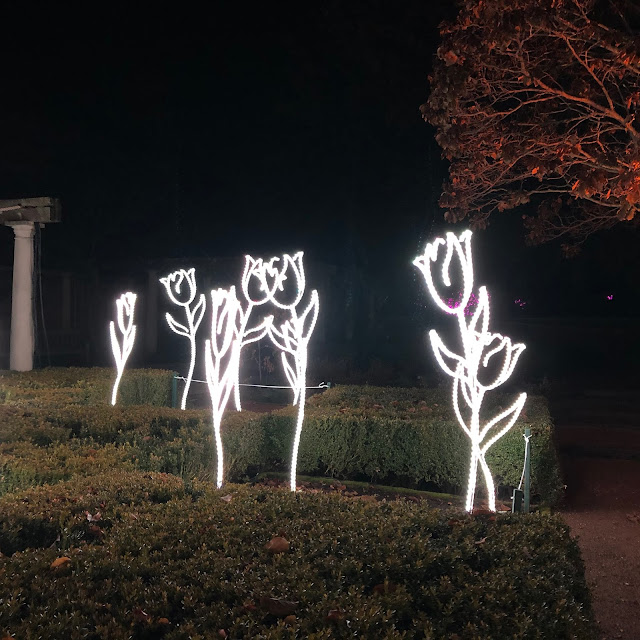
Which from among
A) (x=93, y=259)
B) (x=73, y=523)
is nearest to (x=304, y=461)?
(x=73, y=523)

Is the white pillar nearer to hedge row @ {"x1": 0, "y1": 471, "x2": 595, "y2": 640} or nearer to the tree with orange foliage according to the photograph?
the tree with orange foliage

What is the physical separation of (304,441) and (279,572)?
16.1ft

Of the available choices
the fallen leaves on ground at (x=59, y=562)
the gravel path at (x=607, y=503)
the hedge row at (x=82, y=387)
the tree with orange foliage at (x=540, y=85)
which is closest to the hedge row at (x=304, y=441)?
the gravel path at (x=607, y=503)

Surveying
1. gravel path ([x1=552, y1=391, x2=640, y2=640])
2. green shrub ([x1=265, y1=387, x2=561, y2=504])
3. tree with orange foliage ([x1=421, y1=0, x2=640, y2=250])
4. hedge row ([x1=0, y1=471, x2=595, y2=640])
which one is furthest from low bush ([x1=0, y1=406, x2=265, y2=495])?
tree with orange foliage ([x1=421, y1=0, x2=640, y2=250])

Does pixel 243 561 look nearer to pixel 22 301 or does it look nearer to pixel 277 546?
pixel 277 546

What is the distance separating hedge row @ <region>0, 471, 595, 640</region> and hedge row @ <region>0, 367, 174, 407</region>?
5.47 m

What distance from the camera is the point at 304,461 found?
8070mm

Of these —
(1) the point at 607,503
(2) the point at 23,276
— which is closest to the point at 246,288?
(2) the point at 23,276

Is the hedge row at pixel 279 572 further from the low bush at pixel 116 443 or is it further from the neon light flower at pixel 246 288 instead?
the neon light flower at pixel 246 288

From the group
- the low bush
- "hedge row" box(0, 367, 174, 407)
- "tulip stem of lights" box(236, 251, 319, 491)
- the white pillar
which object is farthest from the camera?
the white pillar

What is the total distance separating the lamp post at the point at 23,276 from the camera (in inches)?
505

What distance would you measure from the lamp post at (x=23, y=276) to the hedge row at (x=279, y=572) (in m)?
9.39

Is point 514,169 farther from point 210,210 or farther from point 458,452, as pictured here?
point 210,210

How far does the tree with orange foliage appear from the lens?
21.8ft
